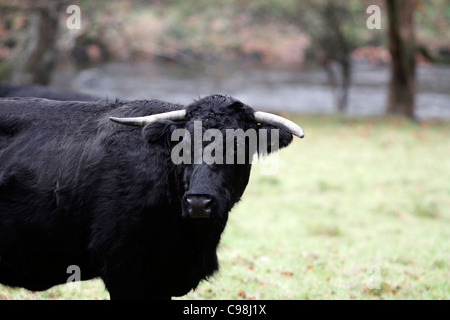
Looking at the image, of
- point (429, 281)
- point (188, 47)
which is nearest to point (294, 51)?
point (188, 47)

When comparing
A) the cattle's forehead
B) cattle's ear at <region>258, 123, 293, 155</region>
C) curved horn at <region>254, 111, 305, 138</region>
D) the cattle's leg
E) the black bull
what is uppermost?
the cattle's forehead

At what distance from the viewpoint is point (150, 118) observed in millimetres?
4352

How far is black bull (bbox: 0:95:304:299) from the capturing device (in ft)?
13.6

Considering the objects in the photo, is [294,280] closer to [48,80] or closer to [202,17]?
[48,80]

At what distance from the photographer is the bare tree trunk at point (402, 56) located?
62.7 feet

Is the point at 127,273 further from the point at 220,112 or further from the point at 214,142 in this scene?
the point at 220,112

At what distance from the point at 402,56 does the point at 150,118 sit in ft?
55.9

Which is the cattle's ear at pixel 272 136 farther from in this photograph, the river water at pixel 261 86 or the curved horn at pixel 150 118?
the river water at pixel 261 86

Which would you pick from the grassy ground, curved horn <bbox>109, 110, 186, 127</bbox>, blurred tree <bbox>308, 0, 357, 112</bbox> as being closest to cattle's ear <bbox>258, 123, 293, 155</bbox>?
curved horn <bbox>109, 110, 186, 127</bbox>

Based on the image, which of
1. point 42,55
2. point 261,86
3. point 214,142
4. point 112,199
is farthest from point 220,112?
point 261,86

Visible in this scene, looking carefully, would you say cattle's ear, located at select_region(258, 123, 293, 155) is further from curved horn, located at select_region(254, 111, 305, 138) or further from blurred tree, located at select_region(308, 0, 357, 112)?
blurred tree, located at select_region(308, 0, 357, 112)

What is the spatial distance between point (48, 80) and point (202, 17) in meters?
10.7

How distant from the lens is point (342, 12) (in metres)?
24.9

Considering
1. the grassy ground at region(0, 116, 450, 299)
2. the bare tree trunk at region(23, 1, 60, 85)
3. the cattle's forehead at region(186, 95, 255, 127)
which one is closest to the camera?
the cattle's forehead at region(186, 95, 255, 127)
